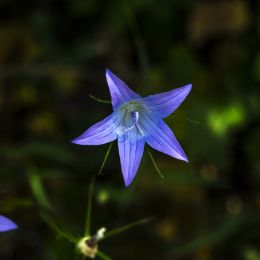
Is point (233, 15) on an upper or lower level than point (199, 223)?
Answer: upper

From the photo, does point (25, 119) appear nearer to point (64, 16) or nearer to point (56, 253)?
point (64, 16)

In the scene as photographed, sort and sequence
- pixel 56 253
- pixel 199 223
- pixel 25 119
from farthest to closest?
1. pixel 25 119
2. pixel 199 223
3. pixel 56 253

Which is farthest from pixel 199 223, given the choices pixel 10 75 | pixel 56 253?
pixel 10 75

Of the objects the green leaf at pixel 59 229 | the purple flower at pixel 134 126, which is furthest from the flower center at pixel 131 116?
the green leaf at pixel 59 229

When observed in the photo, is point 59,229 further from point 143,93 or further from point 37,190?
point 143,93

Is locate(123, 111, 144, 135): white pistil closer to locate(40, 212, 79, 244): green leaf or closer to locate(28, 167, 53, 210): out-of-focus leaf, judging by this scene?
locate(40, 212, 79, 244): green leaf

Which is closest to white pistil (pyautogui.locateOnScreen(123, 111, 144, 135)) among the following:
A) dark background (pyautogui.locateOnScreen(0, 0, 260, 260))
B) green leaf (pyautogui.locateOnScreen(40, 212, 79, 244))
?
green leaf (pyautogui.locateOnScreen(40, 212, 79, 244))

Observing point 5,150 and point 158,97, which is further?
point 5,150
